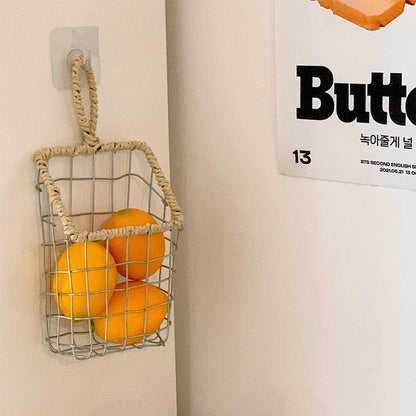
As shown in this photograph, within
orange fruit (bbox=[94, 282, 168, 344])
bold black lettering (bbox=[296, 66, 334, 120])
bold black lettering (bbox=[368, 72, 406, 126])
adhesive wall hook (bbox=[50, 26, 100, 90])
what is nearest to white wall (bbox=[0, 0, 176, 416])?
adhesive wall hook (bbox=[50, 26, 100, 90])

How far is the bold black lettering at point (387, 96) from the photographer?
41.9 inches

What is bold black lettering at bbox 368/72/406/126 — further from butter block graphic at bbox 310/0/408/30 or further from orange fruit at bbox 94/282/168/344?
orange fruit at bbox 94/282/168/344

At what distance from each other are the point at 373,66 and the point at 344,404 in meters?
0.49

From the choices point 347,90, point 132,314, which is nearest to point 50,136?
point 132,314

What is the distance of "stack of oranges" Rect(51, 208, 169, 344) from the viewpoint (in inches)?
43.6

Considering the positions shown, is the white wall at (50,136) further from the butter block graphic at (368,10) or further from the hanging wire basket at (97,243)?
the butter block graphic at (368,10)

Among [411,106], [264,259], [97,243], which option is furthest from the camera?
[264,259]

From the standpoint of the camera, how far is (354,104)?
43.7 inches

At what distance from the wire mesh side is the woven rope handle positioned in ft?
0.12

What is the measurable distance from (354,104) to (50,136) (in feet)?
1.39

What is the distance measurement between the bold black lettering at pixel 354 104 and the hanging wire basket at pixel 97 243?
10.8 inches

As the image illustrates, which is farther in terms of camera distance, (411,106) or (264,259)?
(264,259)

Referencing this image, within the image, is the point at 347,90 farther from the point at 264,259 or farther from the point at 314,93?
the point at 264,259

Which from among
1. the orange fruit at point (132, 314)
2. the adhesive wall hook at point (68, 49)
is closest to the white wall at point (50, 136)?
the adhesive wall hook at point (68, 49)
